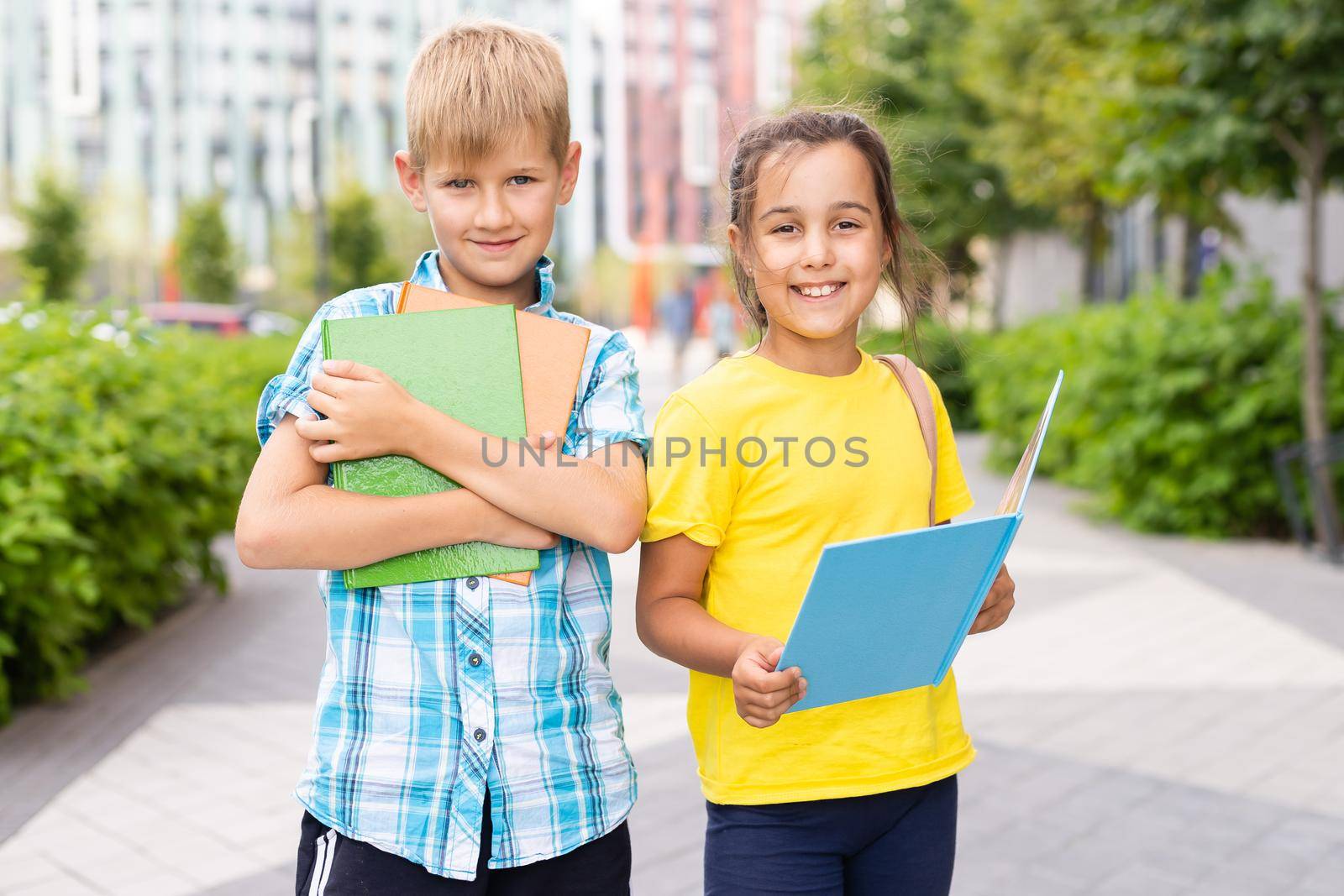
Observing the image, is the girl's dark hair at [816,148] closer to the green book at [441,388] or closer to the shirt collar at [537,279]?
the shirt collar at [537,279]

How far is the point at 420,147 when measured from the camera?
162 cm

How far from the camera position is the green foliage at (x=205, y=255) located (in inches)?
1353

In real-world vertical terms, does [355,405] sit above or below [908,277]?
below

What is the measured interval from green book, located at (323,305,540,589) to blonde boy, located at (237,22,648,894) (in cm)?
3

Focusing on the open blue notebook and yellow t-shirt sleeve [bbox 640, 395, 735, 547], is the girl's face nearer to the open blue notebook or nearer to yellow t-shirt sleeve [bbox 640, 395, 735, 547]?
yellow t-shirt sleeve [bbox 640, 395, 735, 547]

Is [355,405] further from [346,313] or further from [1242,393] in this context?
[1242,393]

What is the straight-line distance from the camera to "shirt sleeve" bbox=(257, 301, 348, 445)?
1.56 metres

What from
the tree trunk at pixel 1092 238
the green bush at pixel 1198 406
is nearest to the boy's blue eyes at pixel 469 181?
the green bush at pixel 1198 406

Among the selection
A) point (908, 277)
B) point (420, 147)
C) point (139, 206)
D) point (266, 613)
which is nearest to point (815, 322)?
point (908, 277)

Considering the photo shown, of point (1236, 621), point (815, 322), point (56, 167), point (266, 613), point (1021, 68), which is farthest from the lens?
point (56, 167)

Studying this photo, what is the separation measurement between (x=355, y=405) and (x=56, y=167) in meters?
30.5

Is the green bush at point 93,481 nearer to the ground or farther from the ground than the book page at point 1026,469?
nearer to the ground

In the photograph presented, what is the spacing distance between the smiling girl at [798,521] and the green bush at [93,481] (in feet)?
9.92

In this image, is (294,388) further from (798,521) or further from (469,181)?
(798,521)
